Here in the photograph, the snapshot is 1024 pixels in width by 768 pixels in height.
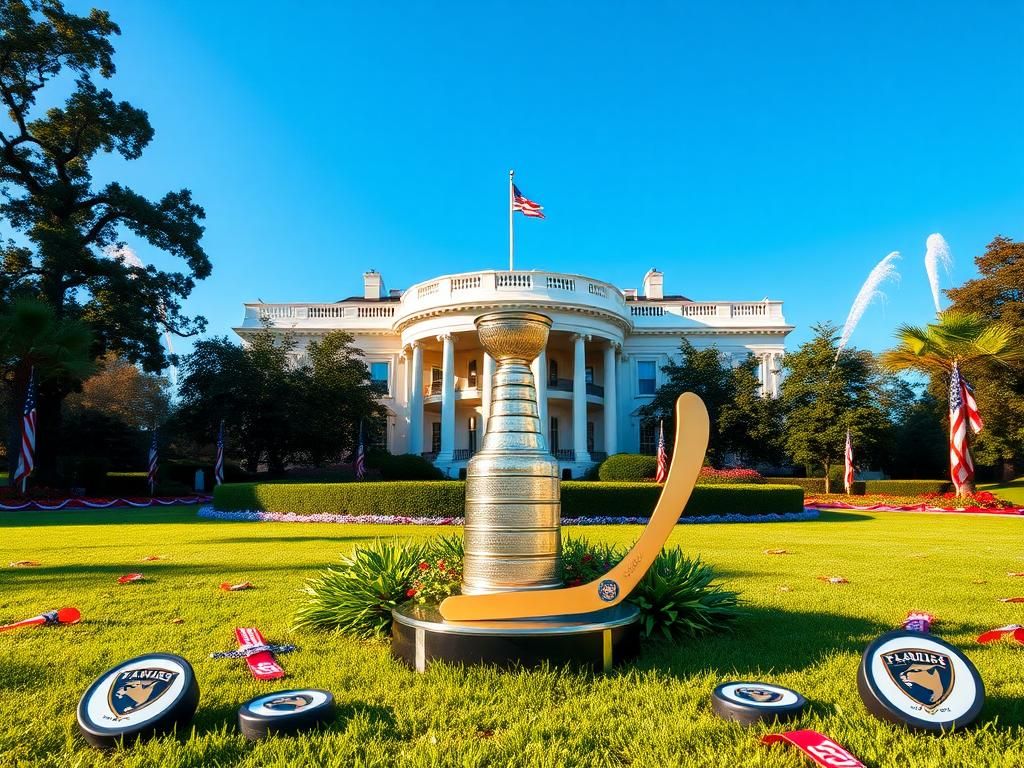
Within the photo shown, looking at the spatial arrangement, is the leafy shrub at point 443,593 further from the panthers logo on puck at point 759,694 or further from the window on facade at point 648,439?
the window on facade at point 648,439

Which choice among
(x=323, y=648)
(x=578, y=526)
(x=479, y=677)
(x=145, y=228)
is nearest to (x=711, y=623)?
(x=479, y=677)

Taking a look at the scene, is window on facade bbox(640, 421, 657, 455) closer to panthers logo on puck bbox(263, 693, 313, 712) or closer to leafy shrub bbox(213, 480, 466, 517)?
leafy shrub bbox(213, 480, 466, 517)

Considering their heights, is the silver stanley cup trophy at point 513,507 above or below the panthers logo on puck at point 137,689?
above

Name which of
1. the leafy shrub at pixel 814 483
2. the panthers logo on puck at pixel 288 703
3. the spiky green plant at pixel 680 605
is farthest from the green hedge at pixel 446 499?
the leafy shrub at pixel 814 483

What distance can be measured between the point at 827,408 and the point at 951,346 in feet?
23.8

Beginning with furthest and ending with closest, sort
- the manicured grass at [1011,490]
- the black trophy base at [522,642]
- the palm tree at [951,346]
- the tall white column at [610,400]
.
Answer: the tall white column at [610,400] < the manicured grass at [1011,490] < the palm tree at [951,346] < the black trophy base at [522,642]

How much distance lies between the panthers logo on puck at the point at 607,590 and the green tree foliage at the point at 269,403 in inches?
1020

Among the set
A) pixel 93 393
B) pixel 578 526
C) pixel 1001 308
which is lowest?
pixel 578 526

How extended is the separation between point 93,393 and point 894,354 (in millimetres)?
48198

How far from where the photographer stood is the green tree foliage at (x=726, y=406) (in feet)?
104

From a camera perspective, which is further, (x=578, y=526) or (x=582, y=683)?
(x=578, y=526)

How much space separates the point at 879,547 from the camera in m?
10.4

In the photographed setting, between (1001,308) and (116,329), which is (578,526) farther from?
(1001,308)

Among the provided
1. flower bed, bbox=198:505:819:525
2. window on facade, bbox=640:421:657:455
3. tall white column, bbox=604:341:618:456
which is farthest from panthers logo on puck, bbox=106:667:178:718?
window on facade, bbox=640:421:657:455
